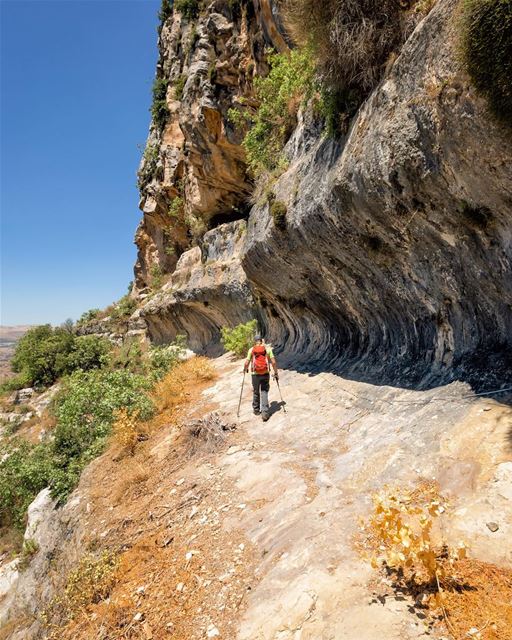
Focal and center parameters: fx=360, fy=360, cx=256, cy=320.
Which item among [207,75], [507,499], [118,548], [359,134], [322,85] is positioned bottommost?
[118,548]

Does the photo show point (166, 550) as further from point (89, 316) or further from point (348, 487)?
point (89, 316)

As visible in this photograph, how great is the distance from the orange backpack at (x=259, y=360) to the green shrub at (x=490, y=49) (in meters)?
6.08

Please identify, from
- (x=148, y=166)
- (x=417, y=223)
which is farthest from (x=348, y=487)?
(x=148, y=166)

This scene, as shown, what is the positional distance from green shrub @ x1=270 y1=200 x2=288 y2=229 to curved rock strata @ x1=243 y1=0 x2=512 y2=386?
0.67 ft

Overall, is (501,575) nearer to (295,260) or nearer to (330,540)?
(330,540)

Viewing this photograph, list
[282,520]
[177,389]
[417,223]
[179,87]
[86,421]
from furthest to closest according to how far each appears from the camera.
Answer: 1. [179,87]
2. [177,389]
3. [86,421]
4. [417,223]
5. [282,520]

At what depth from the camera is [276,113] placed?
12.4 meters

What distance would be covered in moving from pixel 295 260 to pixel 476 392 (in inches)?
231

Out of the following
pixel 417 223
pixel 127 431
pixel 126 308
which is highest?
pixel 126 308

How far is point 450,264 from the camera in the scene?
5.69m

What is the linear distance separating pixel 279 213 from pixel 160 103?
21455mm

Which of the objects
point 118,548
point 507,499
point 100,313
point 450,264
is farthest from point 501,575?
point 100,313

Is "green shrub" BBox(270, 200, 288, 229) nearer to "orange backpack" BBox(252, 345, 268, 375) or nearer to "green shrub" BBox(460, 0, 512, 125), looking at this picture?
"orange backpack" BBox(252, 345, 268, 375)

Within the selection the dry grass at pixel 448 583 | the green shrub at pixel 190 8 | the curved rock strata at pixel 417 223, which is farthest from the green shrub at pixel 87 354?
the dry grass at pixel 448 583
